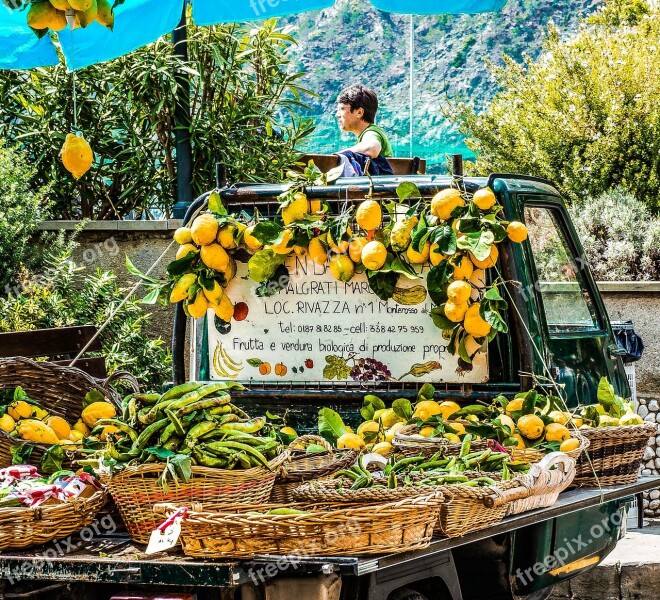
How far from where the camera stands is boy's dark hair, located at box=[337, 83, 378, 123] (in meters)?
6.15

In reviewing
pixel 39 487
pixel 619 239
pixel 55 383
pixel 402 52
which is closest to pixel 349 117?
pixel 55 383

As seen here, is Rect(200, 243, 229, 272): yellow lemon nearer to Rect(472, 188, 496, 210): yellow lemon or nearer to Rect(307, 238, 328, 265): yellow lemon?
Rect(307, 238, 328, 265): yellow lemon

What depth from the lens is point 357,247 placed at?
15.4 feet

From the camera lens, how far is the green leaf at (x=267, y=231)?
480 cm

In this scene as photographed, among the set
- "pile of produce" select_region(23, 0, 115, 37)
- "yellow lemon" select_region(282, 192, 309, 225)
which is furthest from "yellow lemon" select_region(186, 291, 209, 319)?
"pile of produce" select_region(23, 0, 115, 37)

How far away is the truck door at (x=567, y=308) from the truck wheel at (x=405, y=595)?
4.78 ft

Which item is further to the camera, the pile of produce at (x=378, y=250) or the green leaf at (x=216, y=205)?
the green leaf at (x=216, y=205)

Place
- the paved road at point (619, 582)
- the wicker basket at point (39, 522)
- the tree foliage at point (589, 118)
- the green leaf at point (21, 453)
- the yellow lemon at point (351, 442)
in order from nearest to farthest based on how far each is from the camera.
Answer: the wicker basket at point (39, 522) < the green leaf at point (21, 453) < the yellow lemon at point (351, 442) < the paved road at point (619, 582) < the tree foliage at point (589, 118)

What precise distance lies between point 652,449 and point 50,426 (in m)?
5.35

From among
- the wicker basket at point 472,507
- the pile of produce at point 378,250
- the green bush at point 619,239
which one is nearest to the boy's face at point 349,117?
the pile of produce at point 378,250

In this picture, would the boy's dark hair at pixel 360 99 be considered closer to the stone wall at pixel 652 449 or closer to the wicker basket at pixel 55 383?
the wicker basket at pixel 55 383

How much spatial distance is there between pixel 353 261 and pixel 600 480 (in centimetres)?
141

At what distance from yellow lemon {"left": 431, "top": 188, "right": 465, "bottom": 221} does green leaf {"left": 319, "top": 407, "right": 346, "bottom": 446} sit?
37.7 inches

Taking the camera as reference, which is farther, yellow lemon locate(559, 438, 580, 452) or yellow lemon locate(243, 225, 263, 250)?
yellow lemon locate(243, 225, 263, 250)
